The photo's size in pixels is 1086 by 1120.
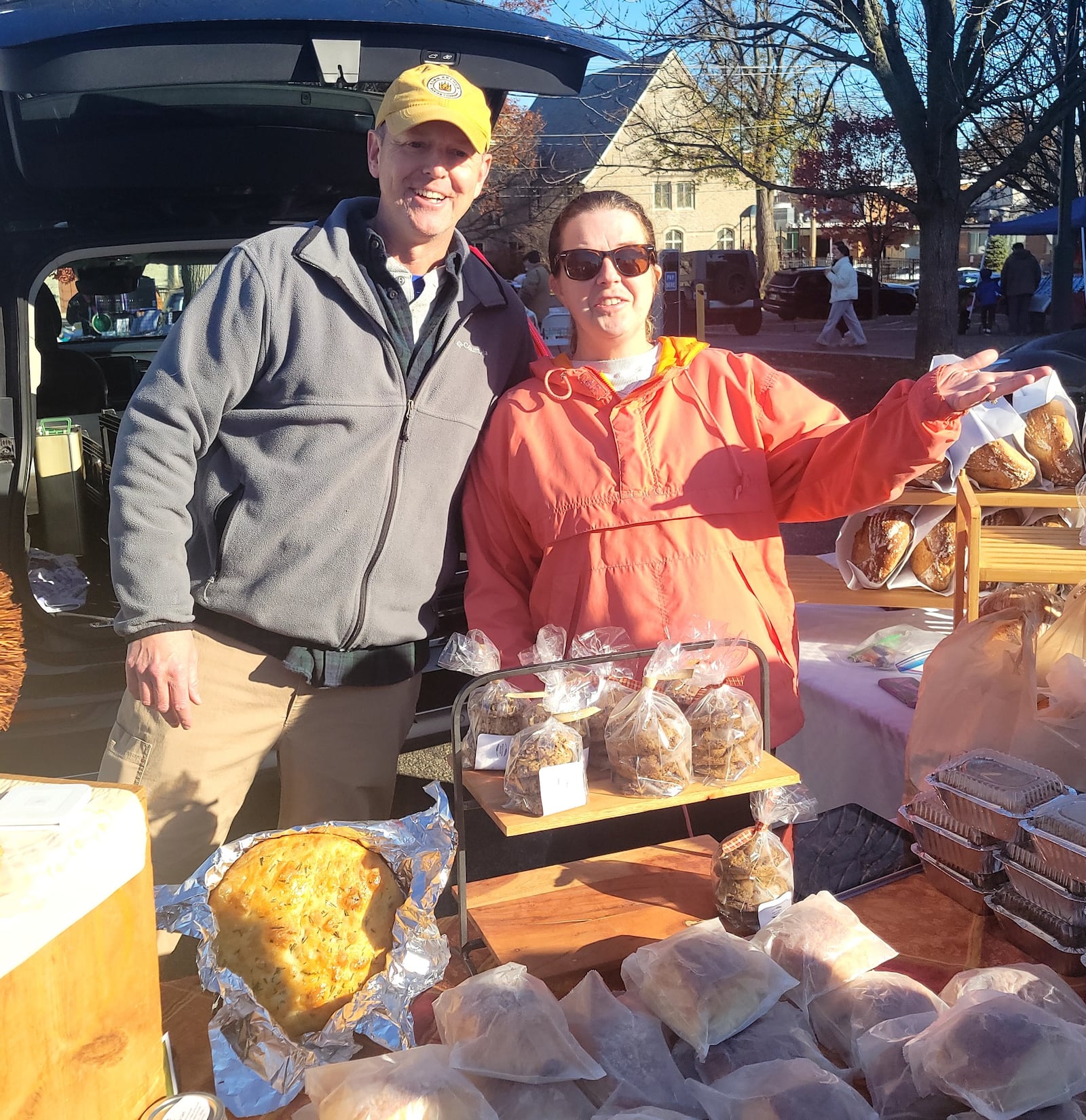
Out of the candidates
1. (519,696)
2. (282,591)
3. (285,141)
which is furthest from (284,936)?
(285,141)

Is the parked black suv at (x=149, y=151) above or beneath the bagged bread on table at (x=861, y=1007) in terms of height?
above

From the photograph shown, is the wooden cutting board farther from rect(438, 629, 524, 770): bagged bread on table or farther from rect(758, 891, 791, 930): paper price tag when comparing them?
rect(758, 891, 791, 930): paper price tag

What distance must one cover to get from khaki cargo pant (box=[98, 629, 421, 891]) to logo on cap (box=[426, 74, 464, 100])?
1231mm

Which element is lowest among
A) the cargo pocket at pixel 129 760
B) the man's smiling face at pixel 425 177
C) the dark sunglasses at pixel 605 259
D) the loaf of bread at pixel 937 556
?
the cargo pocket at pixel 129 760

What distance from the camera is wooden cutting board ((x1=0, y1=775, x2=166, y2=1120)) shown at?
106 cm

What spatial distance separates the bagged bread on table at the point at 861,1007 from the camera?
4.84 ft

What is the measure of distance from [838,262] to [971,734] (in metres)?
20.1

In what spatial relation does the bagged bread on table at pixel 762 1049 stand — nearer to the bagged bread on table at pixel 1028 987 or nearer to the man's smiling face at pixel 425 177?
the bagged bread on table at pixel 1028 987

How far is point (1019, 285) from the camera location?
2191cm

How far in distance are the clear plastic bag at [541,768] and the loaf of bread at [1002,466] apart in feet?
4.92

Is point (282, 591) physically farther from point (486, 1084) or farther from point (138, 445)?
point (486, 1084)

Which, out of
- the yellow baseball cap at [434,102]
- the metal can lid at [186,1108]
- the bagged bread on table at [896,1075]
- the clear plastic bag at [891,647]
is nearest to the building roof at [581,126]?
the clear plastic bag at [891,647]

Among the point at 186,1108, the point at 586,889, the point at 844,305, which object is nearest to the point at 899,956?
the point at 586,889

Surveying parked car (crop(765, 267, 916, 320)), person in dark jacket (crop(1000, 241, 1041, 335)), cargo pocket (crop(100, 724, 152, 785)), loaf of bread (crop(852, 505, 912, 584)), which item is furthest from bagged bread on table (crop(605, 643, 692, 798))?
parked car (crop(765, 267, 916, 320))
